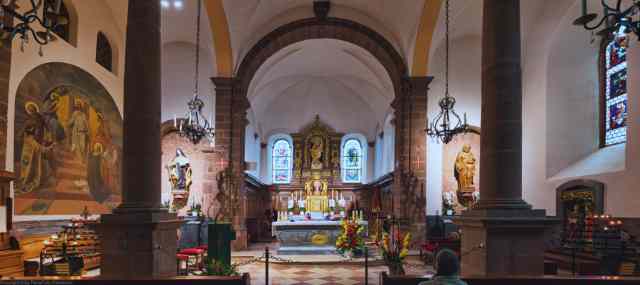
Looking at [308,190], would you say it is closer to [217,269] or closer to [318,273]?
[318,273]

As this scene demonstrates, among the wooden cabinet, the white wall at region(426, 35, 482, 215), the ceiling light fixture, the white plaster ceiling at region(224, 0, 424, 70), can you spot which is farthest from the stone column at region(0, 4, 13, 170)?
the white wall at region(426, 35, 482, 215)

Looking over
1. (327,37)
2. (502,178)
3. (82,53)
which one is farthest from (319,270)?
(327,37)

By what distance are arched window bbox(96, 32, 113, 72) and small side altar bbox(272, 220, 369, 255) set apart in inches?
241

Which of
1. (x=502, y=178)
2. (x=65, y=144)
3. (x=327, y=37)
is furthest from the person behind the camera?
(x=327, y=37)

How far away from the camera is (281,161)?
26.3 metres

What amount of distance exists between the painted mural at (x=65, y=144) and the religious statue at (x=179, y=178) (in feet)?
8.26

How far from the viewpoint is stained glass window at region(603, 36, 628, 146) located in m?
11.5

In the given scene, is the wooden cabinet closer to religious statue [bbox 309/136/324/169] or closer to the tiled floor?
the tiled floor

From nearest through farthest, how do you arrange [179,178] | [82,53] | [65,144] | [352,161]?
[65,144]
[82,53]
[179,178]
[352,161]

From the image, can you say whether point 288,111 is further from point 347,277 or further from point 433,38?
point 347,277

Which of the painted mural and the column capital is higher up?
the column capital

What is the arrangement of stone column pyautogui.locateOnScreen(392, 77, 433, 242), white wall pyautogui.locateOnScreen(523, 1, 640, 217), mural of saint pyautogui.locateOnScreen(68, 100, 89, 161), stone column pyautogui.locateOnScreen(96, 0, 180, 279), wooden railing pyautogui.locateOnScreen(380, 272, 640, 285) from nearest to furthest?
wooden railing pyautogui.locateOnScreen(380, 272, 640, 285) → stone column pyautogui.locateOnScreen(96, 0, 180, 279) → mural of saint pyautogui.locateOnScreen(68, 100, 89, 161) → white wall pyautogui.locateOnScreen(523, 1, 640, 217) → stone column pyautogui.locateOnScreen(392, 77, 433, 242)

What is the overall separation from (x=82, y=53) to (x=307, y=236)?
7.37 metres

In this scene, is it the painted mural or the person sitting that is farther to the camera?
the painted mural
